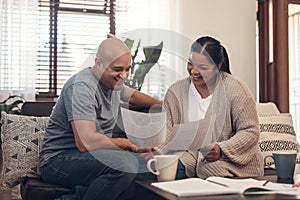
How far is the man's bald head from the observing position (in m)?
A: 1.87

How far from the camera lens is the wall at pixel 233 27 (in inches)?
139

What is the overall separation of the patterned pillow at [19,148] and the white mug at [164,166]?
674mm

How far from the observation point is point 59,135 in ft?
6.12

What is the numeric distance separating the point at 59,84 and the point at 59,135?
151 cm

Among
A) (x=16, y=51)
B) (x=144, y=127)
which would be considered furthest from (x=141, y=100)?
(x=16, y=51)

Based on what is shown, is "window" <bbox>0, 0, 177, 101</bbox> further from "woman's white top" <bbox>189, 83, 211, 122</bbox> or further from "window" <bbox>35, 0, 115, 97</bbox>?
"woman's white top" <bbox>189, 83, 211, 122</bbox>

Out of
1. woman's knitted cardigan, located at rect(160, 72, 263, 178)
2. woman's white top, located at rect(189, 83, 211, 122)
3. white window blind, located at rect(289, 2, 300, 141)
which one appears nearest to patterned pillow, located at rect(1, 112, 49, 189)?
woman's knitted cardigan, located at rect(160, 72, 263, 178)

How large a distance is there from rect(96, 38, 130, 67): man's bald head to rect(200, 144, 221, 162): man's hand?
55 cm

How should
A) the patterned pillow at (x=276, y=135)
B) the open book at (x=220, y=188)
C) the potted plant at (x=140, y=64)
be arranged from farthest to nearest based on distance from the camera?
the potted plant at (x=140, y=64) < the patterned pillow at (x=276, y=135) < the open book at (x=220, y=188)

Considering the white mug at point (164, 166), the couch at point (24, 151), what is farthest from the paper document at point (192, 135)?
the white mug at point (164, 166)

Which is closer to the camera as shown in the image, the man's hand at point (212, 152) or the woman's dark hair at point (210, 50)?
the man's hand at point (212, 152)

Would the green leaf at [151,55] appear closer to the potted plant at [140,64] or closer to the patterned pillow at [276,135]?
the potted plant at [140,64]

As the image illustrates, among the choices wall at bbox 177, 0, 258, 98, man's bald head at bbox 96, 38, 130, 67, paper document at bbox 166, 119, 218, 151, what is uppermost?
→ wall at bbox 177, 0, 258, 98

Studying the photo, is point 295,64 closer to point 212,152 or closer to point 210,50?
point 210,50
